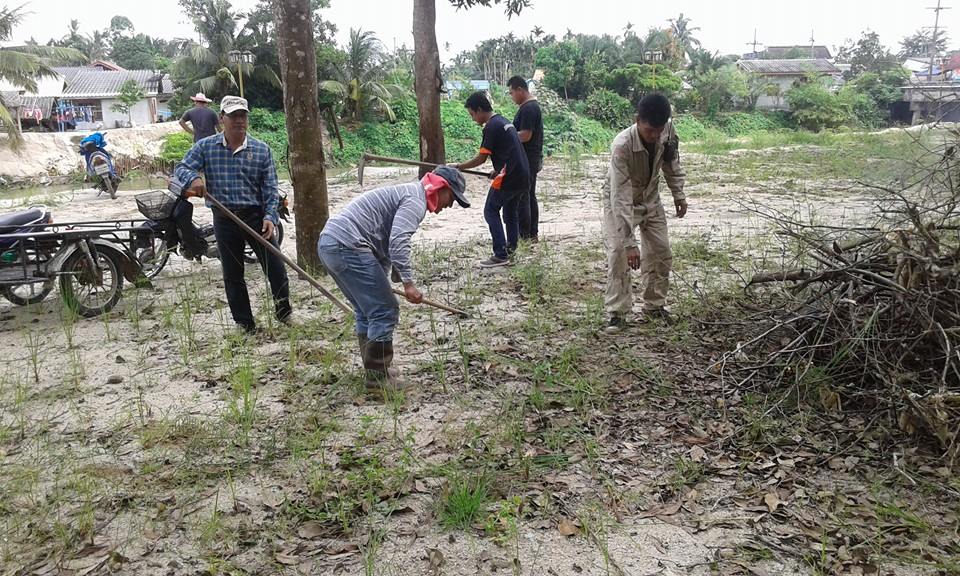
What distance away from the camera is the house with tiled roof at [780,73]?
40625 millimetres

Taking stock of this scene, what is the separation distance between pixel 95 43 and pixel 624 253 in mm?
77901

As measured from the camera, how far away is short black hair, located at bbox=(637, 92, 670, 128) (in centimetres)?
475

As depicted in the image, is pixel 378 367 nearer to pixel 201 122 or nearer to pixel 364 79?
pixel 201 122

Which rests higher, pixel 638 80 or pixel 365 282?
pixel 638 80

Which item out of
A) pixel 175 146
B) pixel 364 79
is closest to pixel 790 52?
pixel 364 79

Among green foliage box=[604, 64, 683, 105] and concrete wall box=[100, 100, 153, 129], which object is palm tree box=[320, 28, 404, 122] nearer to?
green foliage box=[604, 64, 683, 105]

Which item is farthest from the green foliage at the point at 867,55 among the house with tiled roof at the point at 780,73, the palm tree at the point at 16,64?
the palm tree at the point at 16,64

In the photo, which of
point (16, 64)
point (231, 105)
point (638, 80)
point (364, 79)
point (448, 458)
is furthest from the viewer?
point (638, 80)

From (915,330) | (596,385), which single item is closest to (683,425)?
(596,385)

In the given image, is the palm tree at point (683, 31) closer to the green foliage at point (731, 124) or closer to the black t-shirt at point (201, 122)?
the green foliage at point (731, 124)

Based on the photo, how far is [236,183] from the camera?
5.19 meters

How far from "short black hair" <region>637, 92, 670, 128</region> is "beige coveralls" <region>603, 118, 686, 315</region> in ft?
0.64

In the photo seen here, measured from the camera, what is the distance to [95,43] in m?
68.6

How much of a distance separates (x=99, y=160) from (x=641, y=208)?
11301 mm
